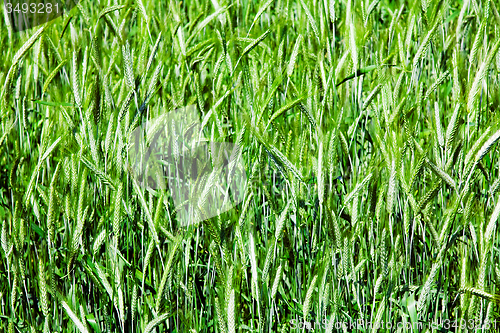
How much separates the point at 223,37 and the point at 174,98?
0.11 meters

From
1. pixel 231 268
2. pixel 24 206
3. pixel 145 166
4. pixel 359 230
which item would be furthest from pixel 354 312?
pixel 24 206

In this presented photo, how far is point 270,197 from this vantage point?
0.54 m

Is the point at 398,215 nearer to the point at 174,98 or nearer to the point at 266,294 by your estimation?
the point at 266,294

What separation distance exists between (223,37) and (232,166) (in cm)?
18

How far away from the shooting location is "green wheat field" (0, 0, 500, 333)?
1.67 feet

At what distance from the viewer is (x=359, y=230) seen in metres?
0.57

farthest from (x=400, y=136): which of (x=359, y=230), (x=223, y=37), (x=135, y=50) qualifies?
(x=135, y=50)

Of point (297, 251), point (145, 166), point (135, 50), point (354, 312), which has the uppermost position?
point (135, 50)

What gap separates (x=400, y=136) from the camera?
0.50m

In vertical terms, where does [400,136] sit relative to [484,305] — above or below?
above

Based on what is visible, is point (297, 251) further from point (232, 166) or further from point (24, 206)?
point (24, 206)

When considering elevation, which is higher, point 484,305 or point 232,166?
point 232,166

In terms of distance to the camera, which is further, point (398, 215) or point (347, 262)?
point (398, 215)

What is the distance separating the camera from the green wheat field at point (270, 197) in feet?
1.67
